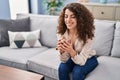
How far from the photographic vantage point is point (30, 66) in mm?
1802

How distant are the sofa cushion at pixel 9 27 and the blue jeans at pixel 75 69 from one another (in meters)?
1.02

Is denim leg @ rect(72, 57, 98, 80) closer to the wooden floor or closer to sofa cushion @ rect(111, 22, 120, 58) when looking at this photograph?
the wooden floor

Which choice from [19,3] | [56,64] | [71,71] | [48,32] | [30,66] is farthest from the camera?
[19,3]

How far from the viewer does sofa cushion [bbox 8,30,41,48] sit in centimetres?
212

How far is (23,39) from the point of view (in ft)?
6.97

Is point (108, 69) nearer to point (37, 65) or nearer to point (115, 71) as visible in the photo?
point (115, 71)

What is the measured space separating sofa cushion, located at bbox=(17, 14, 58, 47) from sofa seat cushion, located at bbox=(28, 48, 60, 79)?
0.33 metres

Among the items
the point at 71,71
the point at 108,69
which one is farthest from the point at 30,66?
the point at 108,69

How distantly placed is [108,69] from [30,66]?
0.81m

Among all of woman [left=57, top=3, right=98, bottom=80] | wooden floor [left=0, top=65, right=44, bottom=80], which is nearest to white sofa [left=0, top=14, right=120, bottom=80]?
woman [left=57, top=3, right=98, bottom=80]

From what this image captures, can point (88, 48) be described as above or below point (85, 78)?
Result: above

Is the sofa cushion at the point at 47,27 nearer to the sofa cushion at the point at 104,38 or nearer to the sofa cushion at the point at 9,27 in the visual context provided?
the sofa cushion at the point at 9,27

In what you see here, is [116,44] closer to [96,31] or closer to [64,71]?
[96,31]

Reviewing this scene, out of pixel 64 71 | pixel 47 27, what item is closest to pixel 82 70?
pixel 64 71
